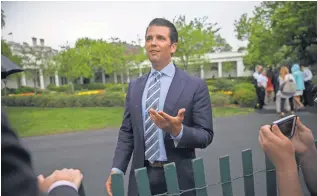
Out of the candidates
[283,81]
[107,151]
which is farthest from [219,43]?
Answer: [107,151]

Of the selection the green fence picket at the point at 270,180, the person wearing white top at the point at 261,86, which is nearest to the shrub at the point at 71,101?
the person wearing white top at the point at 261,86

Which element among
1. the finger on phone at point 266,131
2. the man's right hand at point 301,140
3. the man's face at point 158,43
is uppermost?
the man's face at point 158,43

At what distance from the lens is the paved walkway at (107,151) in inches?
174

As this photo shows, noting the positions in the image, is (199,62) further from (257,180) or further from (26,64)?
(257,180)

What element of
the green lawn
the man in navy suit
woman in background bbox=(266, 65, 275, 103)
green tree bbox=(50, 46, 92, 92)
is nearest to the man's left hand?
the man in navy suit

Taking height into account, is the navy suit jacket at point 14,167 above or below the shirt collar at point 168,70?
below

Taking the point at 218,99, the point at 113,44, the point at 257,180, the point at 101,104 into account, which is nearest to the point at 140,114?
the point at 257,180

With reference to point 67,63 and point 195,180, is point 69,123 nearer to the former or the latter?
point 195,180

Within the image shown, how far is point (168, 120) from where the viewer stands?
140 centimetres

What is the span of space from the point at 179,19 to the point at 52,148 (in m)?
16.3

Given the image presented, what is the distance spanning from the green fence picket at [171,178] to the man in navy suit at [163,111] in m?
0.11

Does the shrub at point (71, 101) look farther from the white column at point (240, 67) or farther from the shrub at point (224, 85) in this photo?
the white column at point (240, 67)

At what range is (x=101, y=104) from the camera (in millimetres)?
16250

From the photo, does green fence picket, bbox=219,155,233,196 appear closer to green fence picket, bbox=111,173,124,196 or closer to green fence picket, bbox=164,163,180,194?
green fence picket, bbox=164,163,180,194
